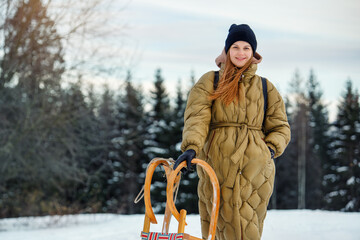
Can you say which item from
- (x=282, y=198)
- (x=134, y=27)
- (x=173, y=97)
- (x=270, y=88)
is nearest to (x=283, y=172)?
(x=282, y=198)

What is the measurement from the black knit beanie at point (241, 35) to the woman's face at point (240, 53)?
0.11 ft

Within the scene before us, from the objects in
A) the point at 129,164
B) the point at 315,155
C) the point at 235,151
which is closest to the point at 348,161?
the point at 315,155

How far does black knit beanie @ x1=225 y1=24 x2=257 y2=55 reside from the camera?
3.25 m

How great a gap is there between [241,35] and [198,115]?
28.7 inches

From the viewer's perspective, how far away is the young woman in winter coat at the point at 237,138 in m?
3.03

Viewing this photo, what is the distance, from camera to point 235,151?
302cm

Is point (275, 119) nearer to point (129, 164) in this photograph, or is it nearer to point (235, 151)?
point (235, 151)

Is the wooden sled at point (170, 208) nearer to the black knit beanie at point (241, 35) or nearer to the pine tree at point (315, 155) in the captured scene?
the black knit beanie at point (241, 35)

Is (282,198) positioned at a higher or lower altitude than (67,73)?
lower

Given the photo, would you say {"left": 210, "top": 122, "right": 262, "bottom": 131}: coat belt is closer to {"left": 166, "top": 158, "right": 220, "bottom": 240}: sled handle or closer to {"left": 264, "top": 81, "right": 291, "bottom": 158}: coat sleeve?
{"left": 264, "top": 81, "right": 291, "bottom": 158}: coat sleeve

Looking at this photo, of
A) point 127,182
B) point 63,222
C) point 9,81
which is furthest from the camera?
point 127,182

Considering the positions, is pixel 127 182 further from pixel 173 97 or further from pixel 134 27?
pixel 134 27

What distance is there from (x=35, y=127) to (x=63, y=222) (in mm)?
2703

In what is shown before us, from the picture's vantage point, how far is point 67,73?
10922mm
